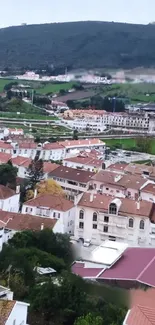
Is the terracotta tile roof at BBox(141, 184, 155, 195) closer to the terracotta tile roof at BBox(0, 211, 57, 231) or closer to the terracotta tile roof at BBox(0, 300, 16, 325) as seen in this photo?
the terracotta tile roof at BBox(0, 211, 57, 231)

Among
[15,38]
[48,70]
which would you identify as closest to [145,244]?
[48,70]

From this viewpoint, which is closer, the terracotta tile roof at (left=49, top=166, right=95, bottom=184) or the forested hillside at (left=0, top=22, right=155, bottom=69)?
the terracotta tile roof at (left=49, top=166, right=95, bottom=184)

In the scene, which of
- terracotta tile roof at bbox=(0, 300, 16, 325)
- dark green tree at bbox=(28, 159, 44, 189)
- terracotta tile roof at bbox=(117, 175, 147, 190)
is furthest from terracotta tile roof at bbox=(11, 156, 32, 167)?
terracotta tile roof at bbox=(0, 300, 16, 325)

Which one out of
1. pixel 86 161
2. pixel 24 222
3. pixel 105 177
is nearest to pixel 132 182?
pixel 105 177

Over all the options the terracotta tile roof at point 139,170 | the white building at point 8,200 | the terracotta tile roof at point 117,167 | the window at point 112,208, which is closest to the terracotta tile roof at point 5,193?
the white building at point 8,200

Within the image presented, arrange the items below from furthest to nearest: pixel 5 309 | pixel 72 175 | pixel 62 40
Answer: pixel 62 40 < pixel 72 175 < pixel 5 309

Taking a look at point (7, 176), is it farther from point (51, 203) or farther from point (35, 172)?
point (51, 203)
